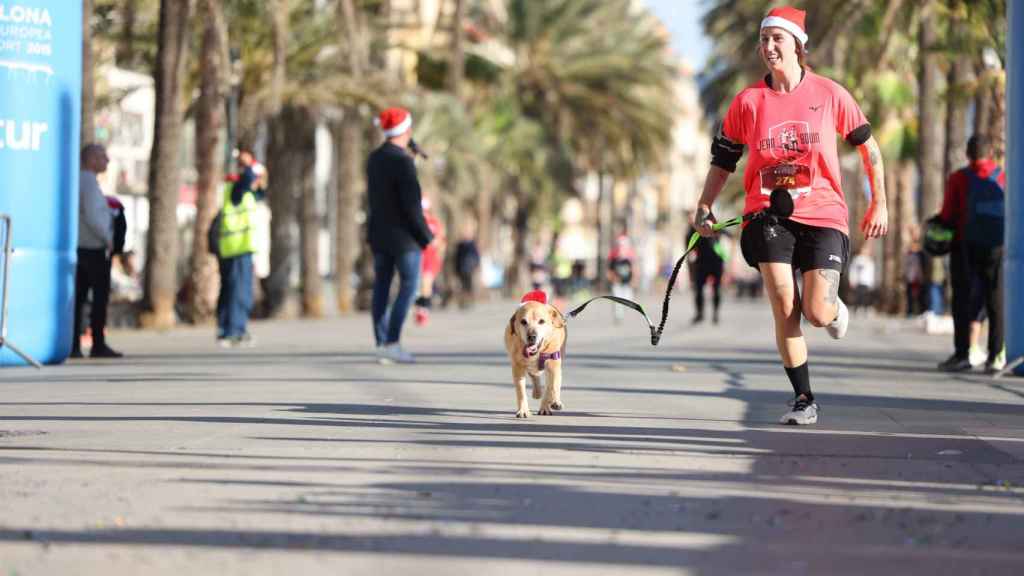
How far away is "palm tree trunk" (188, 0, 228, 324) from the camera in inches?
964

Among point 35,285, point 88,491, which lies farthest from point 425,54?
point 88,491

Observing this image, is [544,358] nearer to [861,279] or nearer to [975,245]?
[975,245]

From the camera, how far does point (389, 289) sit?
14.5 meters

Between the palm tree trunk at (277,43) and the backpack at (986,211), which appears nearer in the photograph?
the backpack at (986,211)

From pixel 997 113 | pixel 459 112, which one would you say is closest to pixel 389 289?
pixel 997 113

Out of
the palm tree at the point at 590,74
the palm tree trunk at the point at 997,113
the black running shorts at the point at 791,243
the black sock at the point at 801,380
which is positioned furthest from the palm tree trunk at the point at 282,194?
the black running shorts at the point at 791,243

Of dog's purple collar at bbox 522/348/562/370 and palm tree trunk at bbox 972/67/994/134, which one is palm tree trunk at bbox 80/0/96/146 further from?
dog's purple collar at bbox 522/348/562/370

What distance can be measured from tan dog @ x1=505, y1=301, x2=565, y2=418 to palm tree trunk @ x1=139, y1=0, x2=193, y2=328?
14693 mm

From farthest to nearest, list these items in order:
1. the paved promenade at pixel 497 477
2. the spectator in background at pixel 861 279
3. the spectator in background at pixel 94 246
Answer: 1. the spectator in background at pixel 861 279
2. the spectator in background at pixel 94 246
3. the paved promenade at pixel 497 477

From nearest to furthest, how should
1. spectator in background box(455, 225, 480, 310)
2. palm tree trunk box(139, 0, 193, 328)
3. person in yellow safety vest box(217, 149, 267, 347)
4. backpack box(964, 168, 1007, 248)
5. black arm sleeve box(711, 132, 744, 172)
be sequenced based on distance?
black arm sleeve box(711, 132, 744, 172) → backpack box(964, 168, 1007, 248) → person in yellow safety vest box(217, 149, 267, 347) → palm tree trunk box(139, 0, 193, 328) → spectator in background box(455, 225, 480, 310)

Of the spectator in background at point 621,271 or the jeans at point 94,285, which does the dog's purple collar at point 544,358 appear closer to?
the jeans at point 94,285

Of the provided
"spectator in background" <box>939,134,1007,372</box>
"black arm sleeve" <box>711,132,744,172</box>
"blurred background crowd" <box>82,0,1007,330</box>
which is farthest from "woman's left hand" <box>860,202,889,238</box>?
"blurred background crowd" <box>82,0,1007,330</box>

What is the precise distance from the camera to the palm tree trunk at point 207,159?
24.5 meters

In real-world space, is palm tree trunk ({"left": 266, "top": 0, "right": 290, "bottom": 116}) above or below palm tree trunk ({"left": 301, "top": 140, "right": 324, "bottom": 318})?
above
